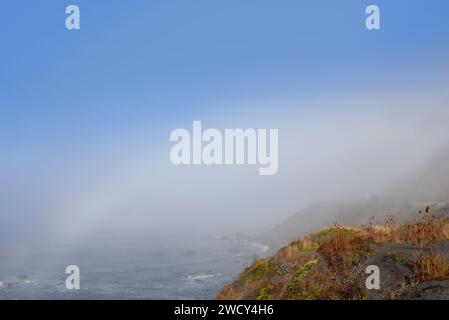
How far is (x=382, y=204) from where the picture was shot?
96938mm

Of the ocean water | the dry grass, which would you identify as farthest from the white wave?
the dry grass

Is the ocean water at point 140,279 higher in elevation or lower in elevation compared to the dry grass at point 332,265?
lower

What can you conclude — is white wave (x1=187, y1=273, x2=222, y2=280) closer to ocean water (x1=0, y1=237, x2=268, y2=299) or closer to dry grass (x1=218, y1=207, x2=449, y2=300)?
ocean water (x1=0, y1=237, x2=268, y2=299)

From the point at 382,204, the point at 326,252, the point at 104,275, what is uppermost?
the point at 326,252

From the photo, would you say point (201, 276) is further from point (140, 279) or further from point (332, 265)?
point (332, 265)

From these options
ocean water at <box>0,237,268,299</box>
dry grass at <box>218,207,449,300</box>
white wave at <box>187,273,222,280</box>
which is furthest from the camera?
white wave at <box>187,273,222,280</box>

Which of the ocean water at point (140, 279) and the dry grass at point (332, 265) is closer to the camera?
the dry grass at point (332, 265)

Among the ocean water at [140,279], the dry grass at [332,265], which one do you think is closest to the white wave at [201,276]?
the ocean water at [140,279]

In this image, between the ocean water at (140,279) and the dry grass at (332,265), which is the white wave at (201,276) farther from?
the dry grass at (332,265)

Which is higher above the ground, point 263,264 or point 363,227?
point 363,227
